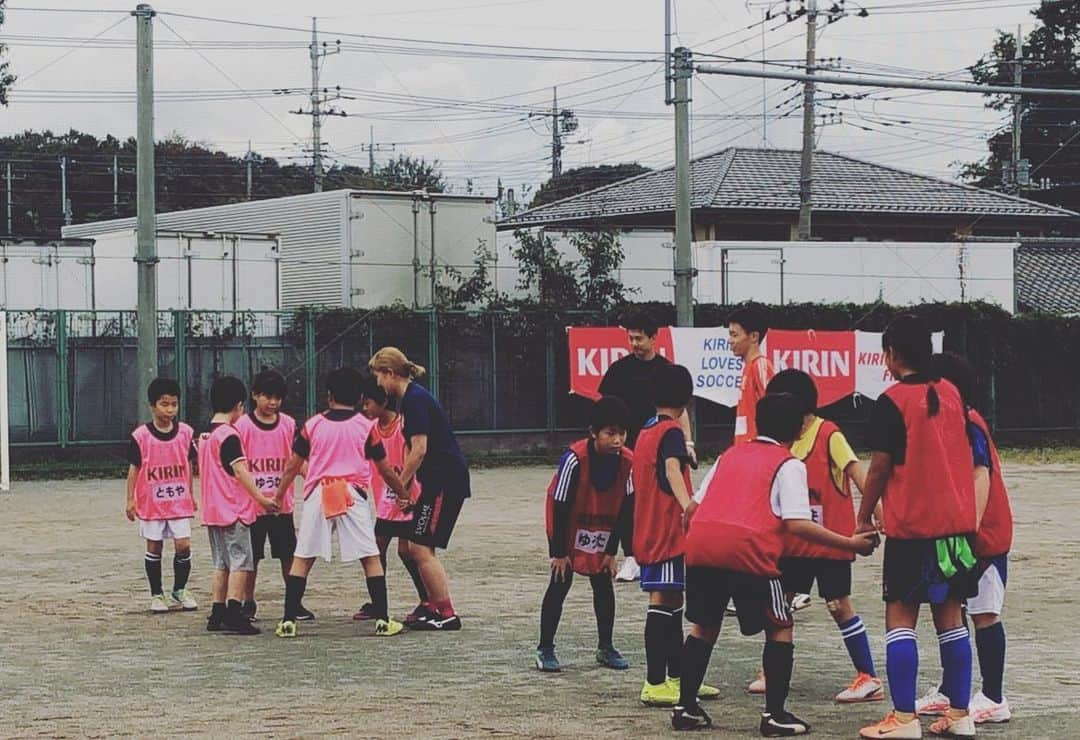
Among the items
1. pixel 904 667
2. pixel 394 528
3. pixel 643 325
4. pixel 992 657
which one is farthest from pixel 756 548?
pixel 643 325

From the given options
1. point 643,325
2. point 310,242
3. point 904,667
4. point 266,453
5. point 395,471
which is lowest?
point 904,667

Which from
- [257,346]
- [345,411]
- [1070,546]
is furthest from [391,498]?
[257,346]

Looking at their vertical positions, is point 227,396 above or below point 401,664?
above

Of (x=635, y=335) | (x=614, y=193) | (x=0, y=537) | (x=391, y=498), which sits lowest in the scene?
(x=0, y=537)

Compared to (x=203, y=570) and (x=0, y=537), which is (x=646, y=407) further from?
(x=0, y=537)

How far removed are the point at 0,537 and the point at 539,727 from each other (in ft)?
39.6

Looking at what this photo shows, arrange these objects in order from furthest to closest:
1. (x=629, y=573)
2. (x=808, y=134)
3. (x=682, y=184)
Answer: (x=808, y=134) → (x=682, y=184) → (x=629, y=573)

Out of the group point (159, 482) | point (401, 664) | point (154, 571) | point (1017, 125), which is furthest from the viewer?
point (1017, 125)

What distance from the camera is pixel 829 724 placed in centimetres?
788

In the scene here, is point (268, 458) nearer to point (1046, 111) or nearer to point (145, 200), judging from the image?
point (145, 200)

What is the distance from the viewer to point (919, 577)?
24.3 ft

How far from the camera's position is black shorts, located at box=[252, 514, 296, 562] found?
11.2m

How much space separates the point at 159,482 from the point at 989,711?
6.59 m

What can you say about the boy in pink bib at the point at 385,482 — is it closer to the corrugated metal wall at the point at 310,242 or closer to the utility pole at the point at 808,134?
the corrugated metal wall at the point at 310,242
